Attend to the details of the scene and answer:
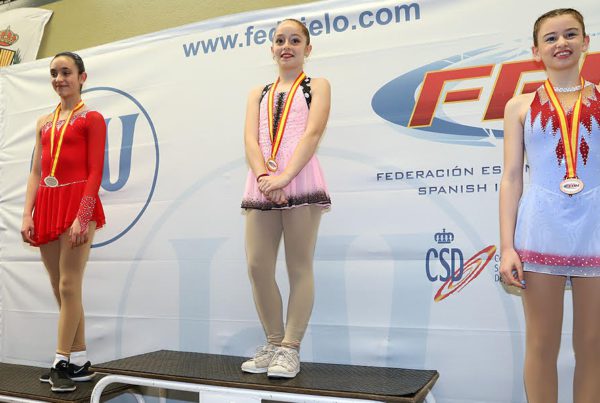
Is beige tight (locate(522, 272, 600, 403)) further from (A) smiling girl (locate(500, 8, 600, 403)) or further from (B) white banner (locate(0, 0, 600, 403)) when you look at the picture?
(B) white banner (locate(0, 0, 600, 403))

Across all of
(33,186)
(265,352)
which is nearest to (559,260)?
(265,352)

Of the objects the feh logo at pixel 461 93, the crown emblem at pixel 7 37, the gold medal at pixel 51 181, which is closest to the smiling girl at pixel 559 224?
the feh logo at pixel 461 93

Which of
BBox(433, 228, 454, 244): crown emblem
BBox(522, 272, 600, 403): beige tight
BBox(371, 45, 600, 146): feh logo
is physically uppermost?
BBox(371, 45, 600, 146): feh logo

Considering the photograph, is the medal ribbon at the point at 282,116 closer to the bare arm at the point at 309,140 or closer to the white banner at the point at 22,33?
the bare arm at the point at 309,140

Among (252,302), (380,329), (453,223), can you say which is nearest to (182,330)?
(252,302)

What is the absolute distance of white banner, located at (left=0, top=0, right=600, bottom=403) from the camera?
230cm

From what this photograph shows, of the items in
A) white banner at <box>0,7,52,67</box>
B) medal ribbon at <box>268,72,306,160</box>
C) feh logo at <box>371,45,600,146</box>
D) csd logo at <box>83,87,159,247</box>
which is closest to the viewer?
medal ribbon at <box>268,72,306,160</box>

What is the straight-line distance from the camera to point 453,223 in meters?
2.35

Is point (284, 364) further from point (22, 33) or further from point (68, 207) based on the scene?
point (22, 33)

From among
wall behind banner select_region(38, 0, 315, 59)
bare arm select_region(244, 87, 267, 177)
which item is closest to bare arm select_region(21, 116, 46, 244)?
wall behind banner select_region(38, 0, 315, 59)

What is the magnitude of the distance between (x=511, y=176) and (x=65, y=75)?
75.7 inches

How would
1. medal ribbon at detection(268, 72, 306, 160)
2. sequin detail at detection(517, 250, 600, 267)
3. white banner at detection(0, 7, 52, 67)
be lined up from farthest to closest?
white banner at detection(0, 7, 52, 67) < medal ribbon at detection(268, 72, 306, 160) < sequin detail at detection(517, 250, 600, 267)

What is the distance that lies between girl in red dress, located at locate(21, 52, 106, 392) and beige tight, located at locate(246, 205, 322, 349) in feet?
2.59

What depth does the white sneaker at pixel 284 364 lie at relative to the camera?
2029 millimetres
